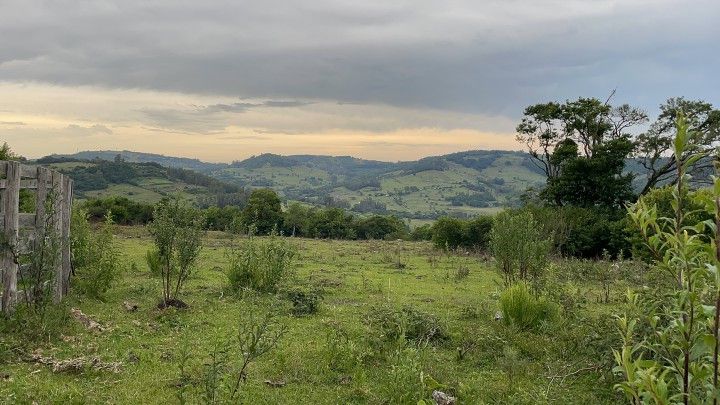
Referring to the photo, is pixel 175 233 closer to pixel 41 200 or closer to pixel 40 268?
pixel 41 200

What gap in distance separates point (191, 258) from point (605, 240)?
111 ft

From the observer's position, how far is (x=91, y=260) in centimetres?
1720

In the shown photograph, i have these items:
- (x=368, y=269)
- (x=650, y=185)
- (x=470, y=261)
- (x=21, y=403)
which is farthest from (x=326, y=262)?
(x=650, y=185)

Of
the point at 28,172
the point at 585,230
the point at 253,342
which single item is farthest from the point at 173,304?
the point at 585,230

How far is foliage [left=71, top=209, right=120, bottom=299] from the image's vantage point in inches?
637

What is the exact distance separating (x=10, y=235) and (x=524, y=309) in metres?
13.0

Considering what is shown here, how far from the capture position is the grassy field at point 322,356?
29.7 feet

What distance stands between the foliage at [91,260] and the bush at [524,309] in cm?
1241

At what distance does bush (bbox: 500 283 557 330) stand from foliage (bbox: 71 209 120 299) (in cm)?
1241

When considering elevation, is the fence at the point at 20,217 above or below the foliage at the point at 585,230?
above

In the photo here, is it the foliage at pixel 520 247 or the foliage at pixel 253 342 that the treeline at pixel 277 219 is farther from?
the foliage at pixel 253 342

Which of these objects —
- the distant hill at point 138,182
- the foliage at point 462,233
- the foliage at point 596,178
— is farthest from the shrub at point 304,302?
the distant hill at point 138,182

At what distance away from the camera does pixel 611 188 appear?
4322 centimetres

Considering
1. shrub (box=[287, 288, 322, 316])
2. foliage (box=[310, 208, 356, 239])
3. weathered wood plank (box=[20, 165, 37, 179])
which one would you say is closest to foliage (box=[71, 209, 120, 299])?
weathered wood plank (box=[20, 165, 37, 179])
